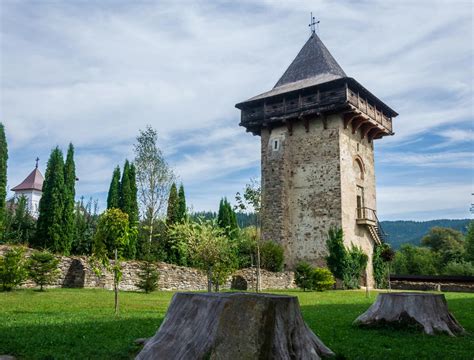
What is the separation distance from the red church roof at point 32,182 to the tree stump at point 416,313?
1932 inches

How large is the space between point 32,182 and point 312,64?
36609 mm

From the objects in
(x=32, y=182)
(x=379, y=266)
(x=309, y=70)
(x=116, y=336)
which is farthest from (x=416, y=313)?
(x=32, y=182)

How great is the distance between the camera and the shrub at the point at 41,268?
15.4 m

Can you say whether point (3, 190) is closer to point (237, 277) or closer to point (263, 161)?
point (237, 277)

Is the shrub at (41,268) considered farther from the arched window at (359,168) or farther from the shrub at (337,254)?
the arched window at (359,168)

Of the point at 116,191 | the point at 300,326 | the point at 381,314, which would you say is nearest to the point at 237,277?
the point at 116,191

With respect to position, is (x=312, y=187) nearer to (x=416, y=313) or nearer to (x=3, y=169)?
(x=3, y=169)

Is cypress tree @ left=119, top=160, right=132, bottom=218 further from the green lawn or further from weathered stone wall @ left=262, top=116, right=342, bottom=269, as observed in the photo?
the green lawn

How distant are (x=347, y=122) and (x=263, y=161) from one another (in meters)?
5.73

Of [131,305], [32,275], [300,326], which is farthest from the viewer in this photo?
[32,275]

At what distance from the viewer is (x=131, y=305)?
11930 mm

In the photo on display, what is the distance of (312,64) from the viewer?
29.4 meters

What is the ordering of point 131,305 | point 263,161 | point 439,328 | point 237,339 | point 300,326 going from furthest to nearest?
1. point 263,161
2. point 131,305
3. point 439,328
4. point 300,326
5. point 237,339

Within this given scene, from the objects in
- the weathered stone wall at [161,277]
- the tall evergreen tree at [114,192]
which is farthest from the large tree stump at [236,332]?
the tall evergreen tree at [114,192]
